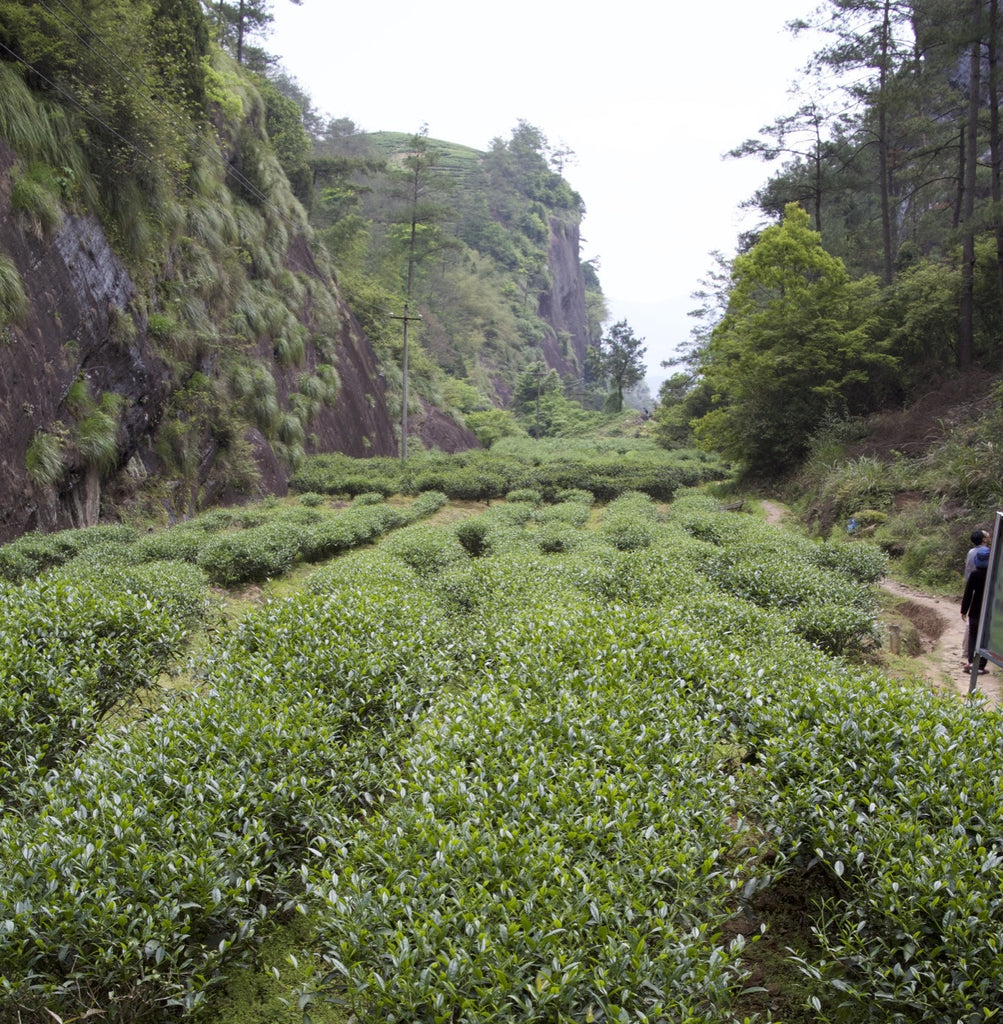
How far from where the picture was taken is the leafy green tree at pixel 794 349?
19.1m

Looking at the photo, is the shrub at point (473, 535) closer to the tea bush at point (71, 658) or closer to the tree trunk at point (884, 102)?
the tea bush at point (71, 658)

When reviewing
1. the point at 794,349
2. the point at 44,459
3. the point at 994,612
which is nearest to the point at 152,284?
the point at 44,459

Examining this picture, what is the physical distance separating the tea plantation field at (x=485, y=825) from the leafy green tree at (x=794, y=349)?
15.5 metres

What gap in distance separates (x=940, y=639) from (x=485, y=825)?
7974mm

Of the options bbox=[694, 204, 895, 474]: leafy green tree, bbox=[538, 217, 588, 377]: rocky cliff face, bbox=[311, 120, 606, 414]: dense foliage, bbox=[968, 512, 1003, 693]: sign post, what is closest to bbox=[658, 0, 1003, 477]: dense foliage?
bbox=[694, 204, 895, 474]: leafy green tree

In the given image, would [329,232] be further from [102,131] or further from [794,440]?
[794,440]

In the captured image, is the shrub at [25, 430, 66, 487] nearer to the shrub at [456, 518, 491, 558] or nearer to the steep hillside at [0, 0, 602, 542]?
the steep hillside at [0, 0, 602, 542]

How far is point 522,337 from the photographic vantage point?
6988 cm

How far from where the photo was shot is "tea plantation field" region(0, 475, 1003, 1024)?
2.54m

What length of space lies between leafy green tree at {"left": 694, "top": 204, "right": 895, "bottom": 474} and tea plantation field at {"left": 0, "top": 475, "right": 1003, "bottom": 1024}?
1547 centimetres

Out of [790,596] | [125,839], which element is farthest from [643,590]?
[125,839]

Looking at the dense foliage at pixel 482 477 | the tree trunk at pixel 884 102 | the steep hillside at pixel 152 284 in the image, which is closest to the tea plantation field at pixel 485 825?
the steep hillside at pixel 152 284

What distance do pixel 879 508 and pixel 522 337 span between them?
194ft

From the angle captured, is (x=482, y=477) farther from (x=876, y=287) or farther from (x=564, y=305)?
(x=564, y=305)
